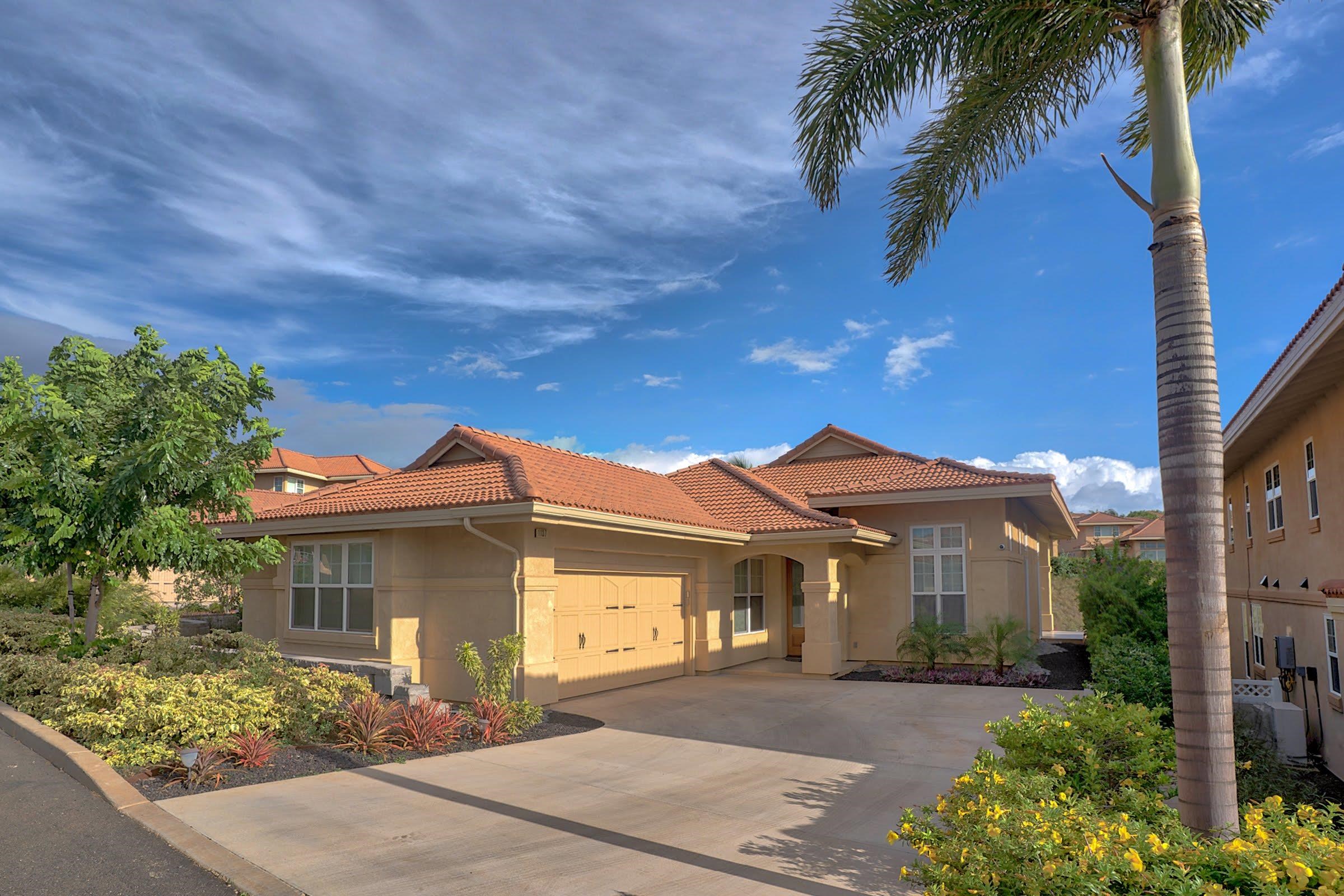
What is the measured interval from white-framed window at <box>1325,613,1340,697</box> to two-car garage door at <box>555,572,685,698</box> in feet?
32.8

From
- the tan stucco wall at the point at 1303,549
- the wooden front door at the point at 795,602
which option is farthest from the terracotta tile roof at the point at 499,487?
the tan stucco wall at the point at 1303,549

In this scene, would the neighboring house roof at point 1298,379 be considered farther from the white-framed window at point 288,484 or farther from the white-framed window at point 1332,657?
the white-framed window at point 288,484

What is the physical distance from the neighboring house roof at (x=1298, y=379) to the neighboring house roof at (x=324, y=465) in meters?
39.7

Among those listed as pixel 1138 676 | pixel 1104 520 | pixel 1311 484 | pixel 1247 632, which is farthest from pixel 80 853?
pixel 1104 520

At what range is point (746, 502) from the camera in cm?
1888

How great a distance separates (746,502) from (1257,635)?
9795 millimetres

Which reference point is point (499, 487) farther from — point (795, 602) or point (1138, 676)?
point (795, 602)

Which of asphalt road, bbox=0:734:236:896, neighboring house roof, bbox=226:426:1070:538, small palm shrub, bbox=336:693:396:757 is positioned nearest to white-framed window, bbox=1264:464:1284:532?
neighboring house roof, bbox=226:426:1070:538

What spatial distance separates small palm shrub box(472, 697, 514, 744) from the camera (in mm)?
10359

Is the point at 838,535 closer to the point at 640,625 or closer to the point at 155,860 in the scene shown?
the point at 640,625

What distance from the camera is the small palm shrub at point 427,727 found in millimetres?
9797

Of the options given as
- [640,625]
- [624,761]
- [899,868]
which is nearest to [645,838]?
[899,868]

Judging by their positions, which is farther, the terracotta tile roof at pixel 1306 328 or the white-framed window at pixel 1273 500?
the white-framed window at pixel 1273 500

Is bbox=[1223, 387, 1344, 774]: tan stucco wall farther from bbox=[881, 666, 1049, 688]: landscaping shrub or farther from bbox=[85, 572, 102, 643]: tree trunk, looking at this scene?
bbox=[85, 572, 102, 643]: tree trunk
